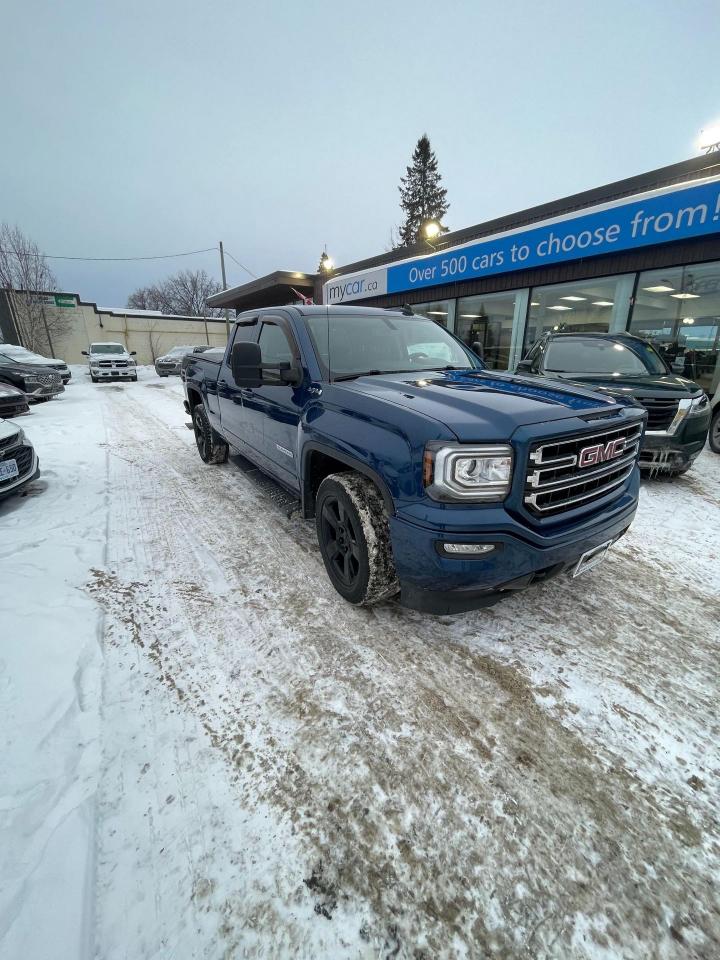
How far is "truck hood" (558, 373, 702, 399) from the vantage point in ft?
16.0

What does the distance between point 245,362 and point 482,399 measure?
1.63 metres

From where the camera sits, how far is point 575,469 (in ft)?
7.30

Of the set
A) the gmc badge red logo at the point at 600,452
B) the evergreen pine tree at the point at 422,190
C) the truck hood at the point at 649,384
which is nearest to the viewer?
the gmc badge red logo at the point at 600,452

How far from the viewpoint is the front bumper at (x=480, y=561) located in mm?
1995

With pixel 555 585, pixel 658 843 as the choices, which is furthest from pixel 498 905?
pixel 555 585

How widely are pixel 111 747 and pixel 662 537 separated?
437cm

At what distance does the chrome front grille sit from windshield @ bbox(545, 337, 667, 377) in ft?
12.2

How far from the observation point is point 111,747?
5.99 feet

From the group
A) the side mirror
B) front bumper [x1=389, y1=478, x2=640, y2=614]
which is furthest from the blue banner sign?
the side mirror

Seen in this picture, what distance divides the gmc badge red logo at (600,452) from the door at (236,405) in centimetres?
279

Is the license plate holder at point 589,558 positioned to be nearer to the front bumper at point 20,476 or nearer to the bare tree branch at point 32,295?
the front bumper at point 20,476

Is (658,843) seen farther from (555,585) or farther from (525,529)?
(555,585)

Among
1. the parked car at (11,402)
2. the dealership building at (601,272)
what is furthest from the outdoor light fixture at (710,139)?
the parked car at (11,402)

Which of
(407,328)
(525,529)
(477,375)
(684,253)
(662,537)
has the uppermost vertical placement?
(684,253)
